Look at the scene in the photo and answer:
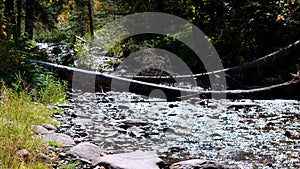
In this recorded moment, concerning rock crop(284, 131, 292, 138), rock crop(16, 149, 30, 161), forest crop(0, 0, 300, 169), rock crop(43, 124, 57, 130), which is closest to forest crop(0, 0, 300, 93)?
forest crop(0, 0, 300, 169)

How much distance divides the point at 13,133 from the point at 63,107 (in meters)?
2.69

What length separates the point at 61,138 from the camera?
448cm

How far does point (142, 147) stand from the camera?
4621 mm

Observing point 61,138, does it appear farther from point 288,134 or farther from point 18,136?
point 288,134

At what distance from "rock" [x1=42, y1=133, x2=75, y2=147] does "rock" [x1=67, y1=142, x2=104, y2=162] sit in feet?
0.79

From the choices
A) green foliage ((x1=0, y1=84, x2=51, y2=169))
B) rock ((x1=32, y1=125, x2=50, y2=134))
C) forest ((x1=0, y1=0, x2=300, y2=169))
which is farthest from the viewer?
rock ((x1=32, y1=125, x2=50, y2=134))

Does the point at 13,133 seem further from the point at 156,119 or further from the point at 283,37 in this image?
the point at 283,37

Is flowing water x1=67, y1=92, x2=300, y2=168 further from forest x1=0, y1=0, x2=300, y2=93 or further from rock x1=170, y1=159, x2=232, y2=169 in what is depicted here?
forest x1=0, y1=0, x2=300, y2=93

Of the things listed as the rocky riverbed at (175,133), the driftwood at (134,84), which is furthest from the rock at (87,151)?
the driftwood at (134,84)

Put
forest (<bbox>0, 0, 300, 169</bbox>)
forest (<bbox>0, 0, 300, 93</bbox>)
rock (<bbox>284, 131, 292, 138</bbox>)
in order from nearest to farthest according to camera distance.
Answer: forest (<bbox>0, 0, 300, 169</bbox>) → rock (<bbox>284, 131, 292, 138</bbox>) → forest (<bbox>0, 0, 300, 93</bbox>)

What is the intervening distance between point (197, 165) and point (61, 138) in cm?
173

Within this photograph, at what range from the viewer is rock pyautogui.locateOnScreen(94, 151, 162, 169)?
369 centimetres

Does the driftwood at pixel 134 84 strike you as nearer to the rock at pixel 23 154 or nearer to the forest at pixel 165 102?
the forest at pixel 165 102

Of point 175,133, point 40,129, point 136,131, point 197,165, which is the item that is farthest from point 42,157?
point 175,133
